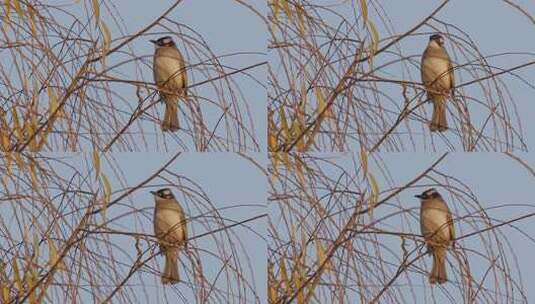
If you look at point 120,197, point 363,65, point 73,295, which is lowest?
point 73,295

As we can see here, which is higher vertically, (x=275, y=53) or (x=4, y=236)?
(x=275, y=53)

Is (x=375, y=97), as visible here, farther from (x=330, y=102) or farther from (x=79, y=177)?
(x=79, y=177)

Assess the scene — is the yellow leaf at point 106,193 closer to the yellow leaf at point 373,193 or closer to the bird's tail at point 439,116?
the yellow leaf at point 373,193

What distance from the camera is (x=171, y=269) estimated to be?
13.3 feet

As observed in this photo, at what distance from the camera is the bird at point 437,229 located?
4082 mm

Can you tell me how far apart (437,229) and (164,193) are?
2.12ft

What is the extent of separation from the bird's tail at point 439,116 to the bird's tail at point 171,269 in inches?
27.0

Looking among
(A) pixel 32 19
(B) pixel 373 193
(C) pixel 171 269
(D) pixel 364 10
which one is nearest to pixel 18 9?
(A) pixel 32 19

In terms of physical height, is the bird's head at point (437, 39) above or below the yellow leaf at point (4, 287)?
above

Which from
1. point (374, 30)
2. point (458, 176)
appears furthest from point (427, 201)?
point (374, 30)

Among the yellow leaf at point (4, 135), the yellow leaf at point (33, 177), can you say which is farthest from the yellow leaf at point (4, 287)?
the yellow leaf at point (4, 135)

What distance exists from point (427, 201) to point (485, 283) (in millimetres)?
239

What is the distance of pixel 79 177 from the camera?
4.12 m

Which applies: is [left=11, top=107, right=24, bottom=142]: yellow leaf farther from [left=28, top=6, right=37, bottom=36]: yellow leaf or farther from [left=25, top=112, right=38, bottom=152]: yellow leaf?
[left=28, top=6, right=37, bottom=36]: yellow leaf
